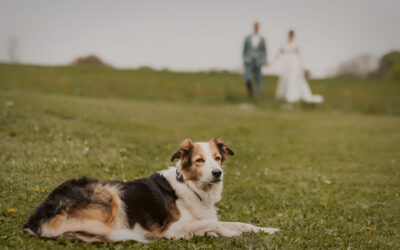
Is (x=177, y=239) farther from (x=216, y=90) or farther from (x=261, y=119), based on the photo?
(x=216, y=90)

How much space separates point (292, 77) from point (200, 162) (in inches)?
794

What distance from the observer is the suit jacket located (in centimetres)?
2312

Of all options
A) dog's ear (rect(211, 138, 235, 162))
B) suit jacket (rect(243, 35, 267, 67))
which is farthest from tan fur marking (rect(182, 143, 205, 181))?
suit jacket (rect(243, 35, 267, 67))

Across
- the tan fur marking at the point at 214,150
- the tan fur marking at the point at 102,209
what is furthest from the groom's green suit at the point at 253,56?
the tan fur marking at the point at 102,209

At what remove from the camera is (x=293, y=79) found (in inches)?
976

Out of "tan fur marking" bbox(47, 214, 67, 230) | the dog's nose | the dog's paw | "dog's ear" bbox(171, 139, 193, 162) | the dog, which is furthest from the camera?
"dog's ear" bbox(171, 139, 193, 162)

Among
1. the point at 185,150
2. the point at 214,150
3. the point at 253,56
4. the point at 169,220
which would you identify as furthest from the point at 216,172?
the point at 253,56

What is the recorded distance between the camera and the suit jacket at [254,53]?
2312 cm

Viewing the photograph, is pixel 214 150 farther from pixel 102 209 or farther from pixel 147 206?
pixel 102 209

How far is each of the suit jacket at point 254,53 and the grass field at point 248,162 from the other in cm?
272

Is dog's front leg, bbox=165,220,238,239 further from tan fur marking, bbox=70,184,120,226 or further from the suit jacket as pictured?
the suit jacket

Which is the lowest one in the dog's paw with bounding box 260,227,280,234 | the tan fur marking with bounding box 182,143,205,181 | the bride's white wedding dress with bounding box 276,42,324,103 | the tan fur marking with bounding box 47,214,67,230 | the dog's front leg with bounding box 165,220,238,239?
the dog's paw with bounding box 260,227,280,234

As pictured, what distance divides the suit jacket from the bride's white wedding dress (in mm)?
1686

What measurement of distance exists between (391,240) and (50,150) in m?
8.09
